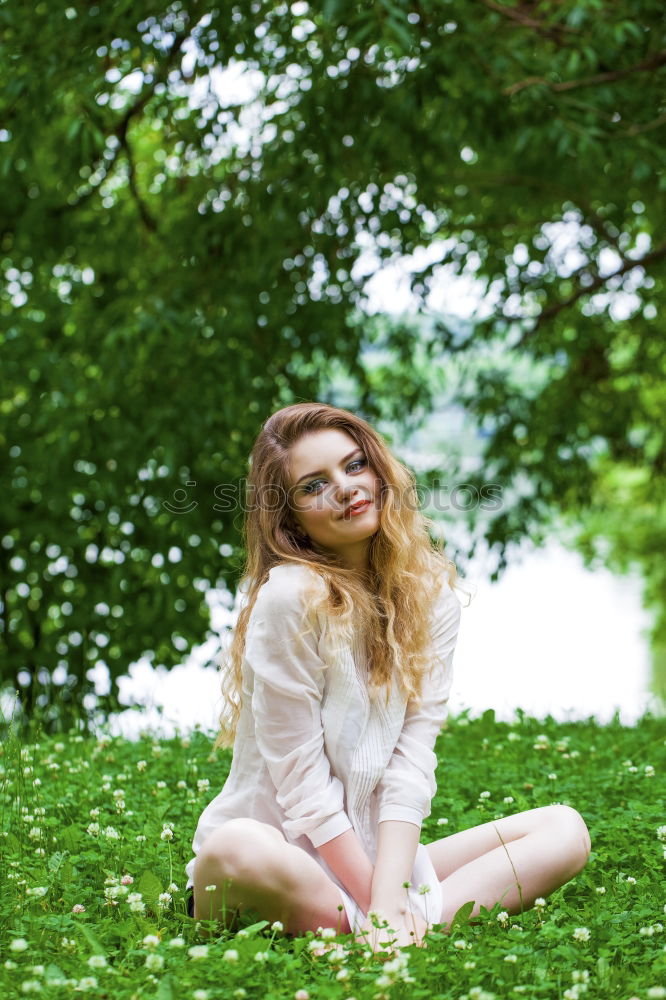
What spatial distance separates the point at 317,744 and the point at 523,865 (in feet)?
2.04

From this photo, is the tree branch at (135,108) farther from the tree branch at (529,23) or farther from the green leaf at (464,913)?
the green leaf at (464,913)

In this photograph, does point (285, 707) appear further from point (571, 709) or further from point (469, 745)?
point (571, 709)

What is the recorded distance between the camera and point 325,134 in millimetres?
5367

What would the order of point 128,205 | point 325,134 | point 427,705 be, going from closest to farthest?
point 427,705, point 325,134, point 128,205

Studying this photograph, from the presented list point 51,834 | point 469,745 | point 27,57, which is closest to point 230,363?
point 27,57

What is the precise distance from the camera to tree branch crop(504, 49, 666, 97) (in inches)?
194

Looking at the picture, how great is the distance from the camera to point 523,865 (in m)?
2.65

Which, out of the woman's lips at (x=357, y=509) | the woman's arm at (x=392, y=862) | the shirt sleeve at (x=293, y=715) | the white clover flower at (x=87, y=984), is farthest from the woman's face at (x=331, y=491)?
the white clover flower at (x=87, y=984)

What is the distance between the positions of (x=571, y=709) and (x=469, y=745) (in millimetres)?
918

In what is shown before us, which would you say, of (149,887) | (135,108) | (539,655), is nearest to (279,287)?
(135,108)

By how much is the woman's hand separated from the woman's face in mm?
921

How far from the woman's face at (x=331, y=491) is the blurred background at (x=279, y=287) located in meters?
1.89

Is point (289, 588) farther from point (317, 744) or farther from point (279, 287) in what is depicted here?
point (279, 287)

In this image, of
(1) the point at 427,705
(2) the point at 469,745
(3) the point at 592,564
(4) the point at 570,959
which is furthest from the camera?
(3) the point at 592,564
